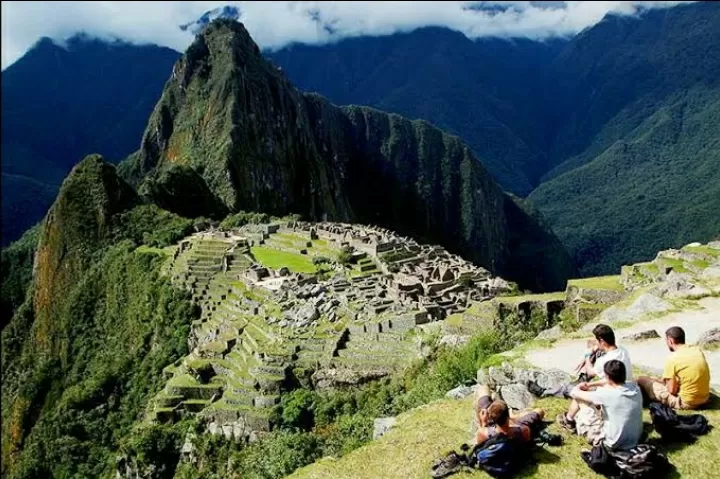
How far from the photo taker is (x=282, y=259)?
53.3m

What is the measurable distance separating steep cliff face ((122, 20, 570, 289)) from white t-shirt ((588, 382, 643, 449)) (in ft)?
318

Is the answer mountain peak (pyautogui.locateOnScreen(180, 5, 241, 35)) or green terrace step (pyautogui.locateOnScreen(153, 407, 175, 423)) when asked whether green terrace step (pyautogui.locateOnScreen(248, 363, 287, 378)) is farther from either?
mountain peak (pyautogui.locateOnScreen(180, 5, 241, 35))

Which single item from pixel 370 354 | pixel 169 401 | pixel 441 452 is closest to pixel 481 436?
pixel 441 452

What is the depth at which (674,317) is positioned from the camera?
14.3 metres

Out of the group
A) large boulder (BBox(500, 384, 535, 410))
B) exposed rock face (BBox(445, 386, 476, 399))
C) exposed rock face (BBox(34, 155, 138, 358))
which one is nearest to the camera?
large boulder (BBox(500, 384, 535, 410))

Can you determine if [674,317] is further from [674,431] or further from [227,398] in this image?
[227,398]

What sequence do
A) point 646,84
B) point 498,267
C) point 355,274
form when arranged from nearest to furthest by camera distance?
point 355,274, point 498,267, point 646,84

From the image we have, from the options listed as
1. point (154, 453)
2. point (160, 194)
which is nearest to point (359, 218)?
point (160, 194)

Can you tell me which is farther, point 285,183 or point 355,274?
point 285,183

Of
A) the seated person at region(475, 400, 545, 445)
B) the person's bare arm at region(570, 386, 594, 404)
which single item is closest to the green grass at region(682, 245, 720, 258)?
the person's bare arm at region(570, 386, 594, 404)

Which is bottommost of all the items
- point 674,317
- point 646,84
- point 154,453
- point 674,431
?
point 154,453

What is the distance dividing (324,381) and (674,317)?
14.7 metres

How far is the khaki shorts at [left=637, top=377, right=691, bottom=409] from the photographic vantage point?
31.7ft

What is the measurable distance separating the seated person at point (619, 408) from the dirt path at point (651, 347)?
271 centimetres
